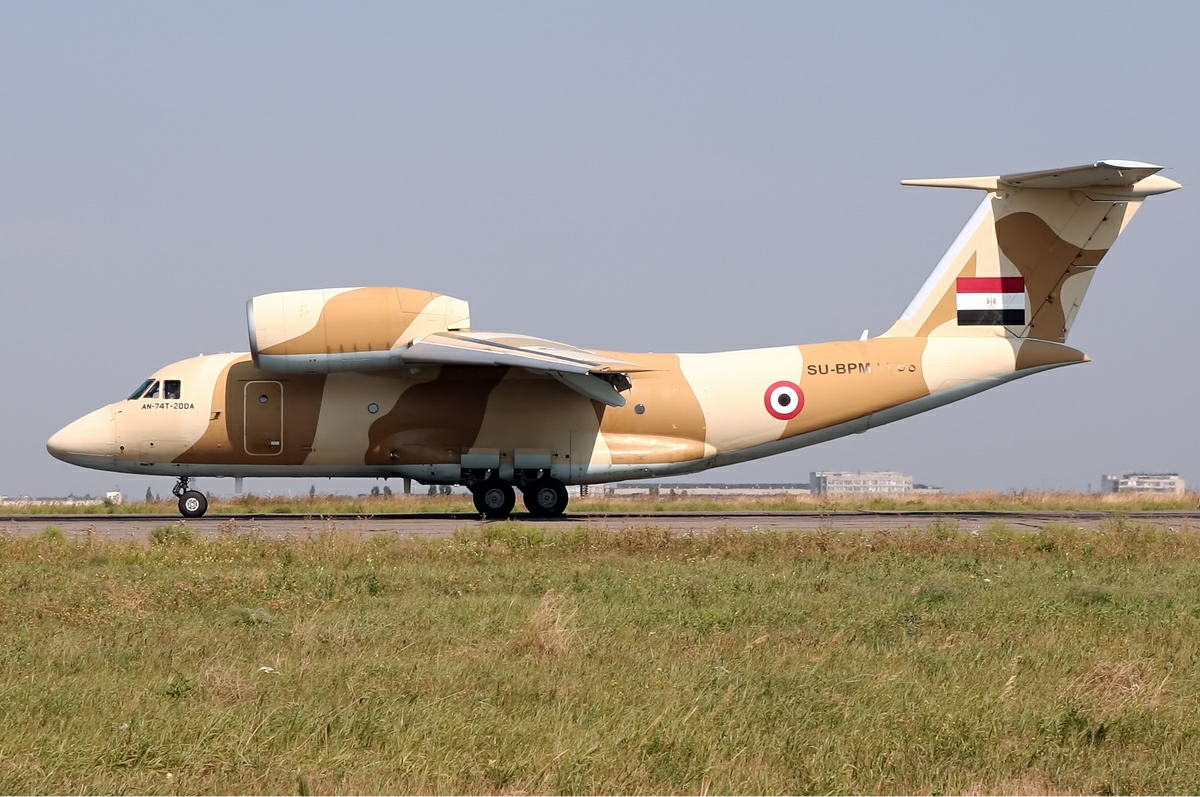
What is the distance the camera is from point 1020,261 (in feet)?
85.0

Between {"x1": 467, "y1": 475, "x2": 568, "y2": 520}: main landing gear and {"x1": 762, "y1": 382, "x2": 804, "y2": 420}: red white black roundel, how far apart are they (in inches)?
181

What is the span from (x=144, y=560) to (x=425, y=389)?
31.9 feet

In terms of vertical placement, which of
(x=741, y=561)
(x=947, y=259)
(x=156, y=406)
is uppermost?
(x=947, y=259)

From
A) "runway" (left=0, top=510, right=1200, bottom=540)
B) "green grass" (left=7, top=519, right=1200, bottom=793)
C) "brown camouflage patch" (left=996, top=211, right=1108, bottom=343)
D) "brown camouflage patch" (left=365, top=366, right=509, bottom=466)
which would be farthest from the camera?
"brown camouflage patch" (left=996, top=211, right=1108, bottom=343)

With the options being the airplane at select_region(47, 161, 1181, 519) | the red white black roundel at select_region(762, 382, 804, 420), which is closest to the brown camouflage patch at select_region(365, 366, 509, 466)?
the airplane at select_region(47, 161, 1181, 519)

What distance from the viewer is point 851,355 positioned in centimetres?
2556

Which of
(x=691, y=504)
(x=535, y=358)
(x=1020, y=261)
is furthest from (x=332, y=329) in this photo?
(x=1020, y=261)

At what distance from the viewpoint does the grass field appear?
1203 inches

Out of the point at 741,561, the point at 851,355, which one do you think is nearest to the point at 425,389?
the point at 851,355

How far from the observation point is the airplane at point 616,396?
24.8m

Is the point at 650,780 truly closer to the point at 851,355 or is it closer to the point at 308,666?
the point at 308,666

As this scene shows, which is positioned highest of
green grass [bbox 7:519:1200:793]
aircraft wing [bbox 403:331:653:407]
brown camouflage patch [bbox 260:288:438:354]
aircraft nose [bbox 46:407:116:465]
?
brown camouflage patch [bbox 260:288:438:354]

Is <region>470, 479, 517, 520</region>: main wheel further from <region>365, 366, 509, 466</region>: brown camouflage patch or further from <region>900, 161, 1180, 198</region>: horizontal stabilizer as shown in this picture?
<region>900, 161, 1180, 198</region>: horizontal stabilizer

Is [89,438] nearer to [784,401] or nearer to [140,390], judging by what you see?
[140,390]
